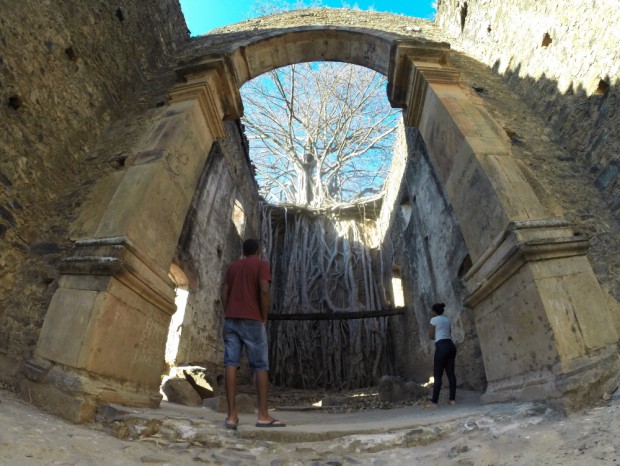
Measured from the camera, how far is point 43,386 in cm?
239

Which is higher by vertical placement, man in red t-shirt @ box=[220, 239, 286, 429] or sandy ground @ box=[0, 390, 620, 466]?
man in red t-shirt @ box=[220, 239, 286, 429]

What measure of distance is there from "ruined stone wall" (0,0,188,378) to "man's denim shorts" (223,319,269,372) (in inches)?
58.9

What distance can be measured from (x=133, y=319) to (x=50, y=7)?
11.1 feet

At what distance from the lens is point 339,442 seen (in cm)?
208

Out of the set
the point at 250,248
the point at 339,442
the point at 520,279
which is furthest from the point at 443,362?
the point at 250,248

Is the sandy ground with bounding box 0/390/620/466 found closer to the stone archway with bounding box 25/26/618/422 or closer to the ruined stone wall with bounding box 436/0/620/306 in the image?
the stone archway with bounding box 25/26/618/422

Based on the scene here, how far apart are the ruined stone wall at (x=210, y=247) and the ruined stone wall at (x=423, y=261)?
3578 millimetres

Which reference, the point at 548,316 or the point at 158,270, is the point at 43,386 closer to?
the point at 158,270

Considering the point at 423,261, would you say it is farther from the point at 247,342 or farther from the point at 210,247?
the point at 247,342

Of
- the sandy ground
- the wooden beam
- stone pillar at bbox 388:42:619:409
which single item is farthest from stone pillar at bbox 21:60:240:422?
the wooden beam

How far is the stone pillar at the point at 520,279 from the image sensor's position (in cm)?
233

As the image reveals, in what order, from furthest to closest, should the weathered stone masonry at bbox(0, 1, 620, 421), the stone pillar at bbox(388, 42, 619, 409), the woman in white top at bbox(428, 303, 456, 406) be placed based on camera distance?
the woman in white top at bbox(428, 303, 456, 406) → the weathered stone masonry at bbox(0, 1, 620, 421) → the stone pillar at bbox(388, 42, 619, 409)

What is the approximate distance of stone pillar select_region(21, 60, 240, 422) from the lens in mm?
2414

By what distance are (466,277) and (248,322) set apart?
79.0 inches
